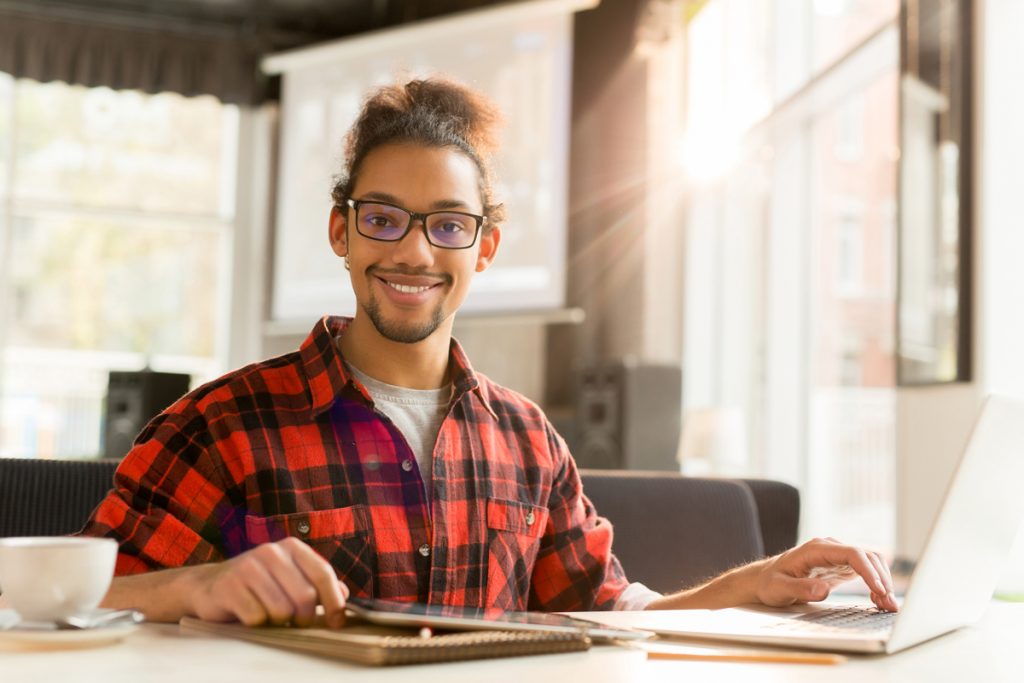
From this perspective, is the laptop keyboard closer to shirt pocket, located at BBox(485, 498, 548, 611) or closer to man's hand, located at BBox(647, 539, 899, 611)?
man's hand, located at BBox(647, 539, 899, 611)

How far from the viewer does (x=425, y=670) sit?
2.52 feet

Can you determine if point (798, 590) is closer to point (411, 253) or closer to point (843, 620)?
point (843, 620)

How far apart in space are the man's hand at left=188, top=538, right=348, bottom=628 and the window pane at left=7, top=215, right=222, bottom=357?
6.10 metres

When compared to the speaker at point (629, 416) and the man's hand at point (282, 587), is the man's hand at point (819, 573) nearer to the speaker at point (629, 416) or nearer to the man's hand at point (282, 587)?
the man's hand at point (282, 587)

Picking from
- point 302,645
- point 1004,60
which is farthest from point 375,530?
point 1004,60

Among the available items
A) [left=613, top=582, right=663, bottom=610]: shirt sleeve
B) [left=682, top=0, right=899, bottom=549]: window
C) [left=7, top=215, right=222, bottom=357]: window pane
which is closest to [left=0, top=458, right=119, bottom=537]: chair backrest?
[left=613, top=582, right=663, bottom=610]: shirt sleeve

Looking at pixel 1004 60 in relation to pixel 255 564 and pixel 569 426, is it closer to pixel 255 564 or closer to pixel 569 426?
pixel 569 426

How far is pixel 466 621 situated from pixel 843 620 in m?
0.41

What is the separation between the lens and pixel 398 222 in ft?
4.64

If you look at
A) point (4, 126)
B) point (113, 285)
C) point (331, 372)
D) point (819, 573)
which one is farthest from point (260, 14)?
point (819, 573)

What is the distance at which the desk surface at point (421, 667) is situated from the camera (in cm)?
74

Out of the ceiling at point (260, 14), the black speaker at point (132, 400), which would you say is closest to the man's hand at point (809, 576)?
the black speaker at point (132, 400)

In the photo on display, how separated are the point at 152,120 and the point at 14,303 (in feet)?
4.36

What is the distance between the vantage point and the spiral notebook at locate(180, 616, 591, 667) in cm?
77
